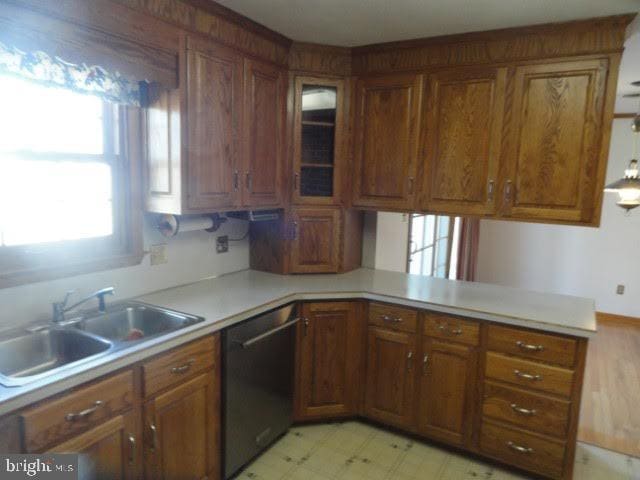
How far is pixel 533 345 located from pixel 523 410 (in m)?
0.35

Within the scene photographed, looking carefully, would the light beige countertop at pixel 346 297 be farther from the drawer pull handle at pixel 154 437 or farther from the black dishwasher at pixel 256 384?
the drawer pull handle at pixel 154 437

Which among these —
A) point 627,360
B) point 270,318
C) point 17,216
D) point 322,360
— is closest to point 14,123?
point 17,216

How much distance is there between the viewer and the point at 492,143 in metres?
2.43

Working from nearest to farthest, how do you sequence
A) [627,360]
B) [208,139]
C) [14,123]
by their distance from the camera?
[14,123], [208,139], [627,360]

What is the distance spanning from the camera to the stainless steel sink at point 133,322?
1967 millimetres

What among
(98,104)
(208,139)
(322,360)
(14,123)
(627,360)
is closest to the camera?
(14,123)

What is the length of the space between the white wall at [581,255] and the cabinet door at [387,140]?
9.15 feet

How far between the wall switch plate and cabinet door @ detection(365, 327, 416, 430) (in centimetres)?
104

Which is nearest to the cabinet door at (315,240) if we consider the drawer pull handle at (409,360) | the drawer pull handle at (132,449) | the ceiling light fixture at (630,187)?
the drawer pull handle at (409,360)

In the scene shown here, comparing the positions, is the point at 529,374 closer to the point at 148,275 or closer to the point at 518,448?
the point at 518,448

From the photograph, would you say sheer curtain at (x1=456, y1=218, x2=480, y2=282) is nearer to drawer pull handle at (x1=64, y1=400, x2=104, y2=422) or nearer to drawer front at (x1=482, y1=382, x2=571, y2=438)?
drawer front at (x1=482, y1=382, x2=571, y2=438)

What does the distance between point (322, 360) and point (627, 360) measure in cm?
313

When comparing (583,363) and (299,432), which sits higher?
(583,363)

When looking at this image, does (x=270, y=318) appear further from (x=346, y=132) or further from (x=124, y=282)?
(x=346, y=132)
